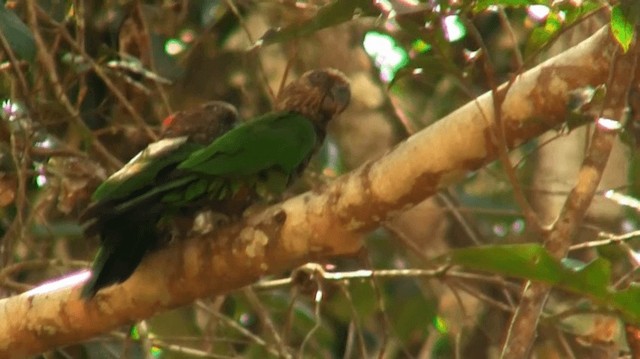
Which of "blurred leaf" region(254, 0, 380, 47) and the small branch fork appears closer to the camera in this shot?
the small branch fork

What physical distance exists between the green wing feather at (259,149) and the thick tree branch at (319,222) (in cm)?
13

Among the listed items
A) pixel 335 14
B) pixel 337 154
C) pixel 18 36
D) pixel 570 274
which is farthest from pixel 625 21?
pixel 337 154

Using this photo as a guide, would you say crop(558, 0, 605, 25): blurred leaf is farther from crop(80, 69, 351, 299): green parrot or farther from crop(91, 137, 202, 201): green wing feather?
crop(91, 137, 202, 201): green wing feather

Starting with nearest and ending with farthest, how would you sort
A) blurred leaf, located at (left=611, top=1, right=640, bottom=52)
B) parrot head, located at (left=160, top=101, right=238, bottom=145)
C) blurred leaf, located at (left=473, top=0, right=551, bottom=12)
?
blurred leaf, located at (left=611, top=1, right=640, bottom=52)
blurred leaf, located at (left=473, top=0, right=551, bottom=12)
parrot head, located at (left=160, top=101, right=238, bottom=145)

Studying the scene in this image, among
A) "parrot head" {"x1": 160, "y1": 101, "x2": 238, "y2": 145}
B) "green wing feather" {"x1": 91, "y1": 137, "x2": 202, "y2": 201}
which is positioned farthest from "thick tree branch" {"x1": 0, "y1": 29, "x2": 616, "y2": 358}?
"parrot head" {"x1": 160, "y1": 101, "x2": 238, "y2": 145}

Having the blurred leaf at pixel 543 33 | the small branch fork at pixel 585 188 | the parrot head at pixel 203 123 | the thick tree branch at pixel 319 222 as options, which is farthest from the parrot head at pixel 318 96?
the small branch fork at pixel 585 188

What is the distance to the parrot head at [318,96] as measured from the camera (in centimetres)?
254

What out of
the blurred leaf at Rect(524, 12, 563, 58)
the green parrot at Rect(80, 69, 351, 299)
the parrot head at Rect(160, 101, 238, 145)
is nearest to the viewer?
the blurred leaf at Rect(524, 12, 563, 58)

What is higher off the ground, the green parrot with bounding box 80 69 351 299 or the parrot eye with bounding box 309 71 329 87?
the green parrot with bounding box 80 69 351 299

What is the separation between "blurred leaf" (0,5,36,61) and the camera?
7.75 feet

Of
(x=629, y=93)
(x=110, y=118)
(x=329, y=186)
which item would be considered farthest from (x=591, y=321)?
(x=110, y=118)

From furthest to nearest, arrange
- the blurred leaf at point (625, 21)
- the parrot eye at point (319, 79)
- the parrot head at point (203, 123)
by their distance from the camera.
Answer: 1. the parrot eye at point (319, 79)
2. the parrot head at point (203, 123)
3. the blurred leaf at point (625, 21)

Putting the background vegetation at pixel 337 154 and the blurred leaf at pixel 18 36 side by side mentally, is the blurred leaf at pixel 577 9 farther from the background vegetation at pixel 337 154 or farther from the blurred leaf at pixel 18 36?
the blurred leaf at pixel 18 36

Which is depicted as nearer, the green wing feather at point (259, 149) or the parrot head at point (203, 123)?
the green wing feather at point (259, 149)
